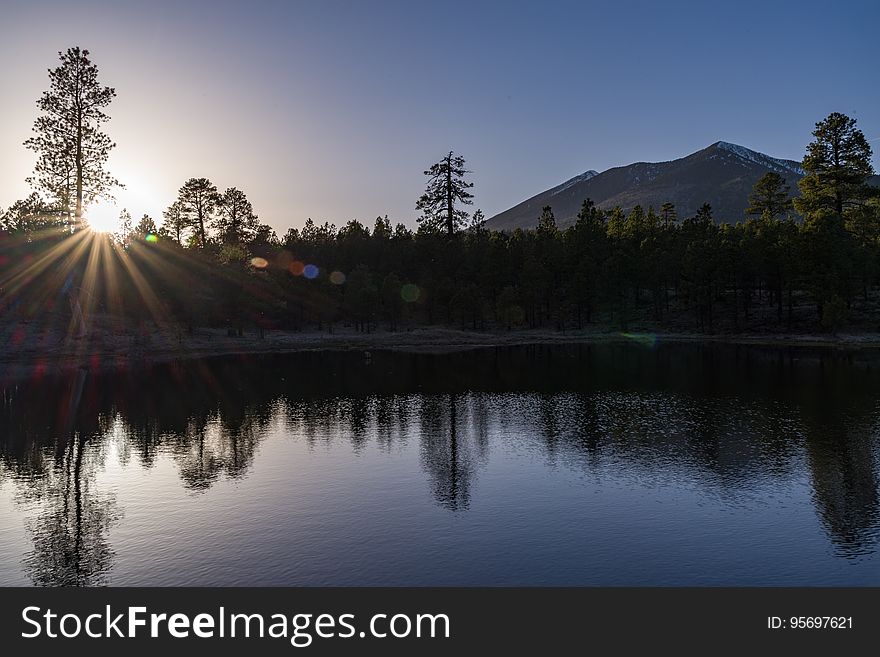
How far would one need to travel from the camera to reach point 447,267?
152 m

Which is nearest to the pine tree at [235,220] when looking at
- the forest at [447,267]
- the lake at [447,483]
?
the forest at [447,267]

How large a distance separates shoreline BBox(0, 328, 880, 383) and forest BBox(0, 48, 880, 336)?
417 cm

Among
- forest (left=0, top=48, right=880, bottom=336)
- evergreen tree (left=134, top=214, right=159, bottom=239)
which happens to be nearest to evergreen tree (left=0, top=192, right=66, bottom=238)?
forest (left=0, top=48, right=880, bottom=336)

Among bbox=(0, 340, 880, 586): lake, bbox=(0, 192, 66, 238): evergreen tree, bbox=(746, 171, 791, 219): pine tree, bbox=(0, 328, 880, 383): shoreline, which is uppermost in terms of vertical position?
bbox=(746, 171, 791, 219): pine tree

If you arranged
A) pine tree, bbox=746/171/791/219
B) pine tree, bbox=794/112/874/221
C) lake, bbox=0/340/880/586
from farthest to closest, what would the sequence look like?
pine tree, bbox=746/171/791/219 < pine tree, bbox=794/112/874/221 < lake, bbox=0/340/880/586

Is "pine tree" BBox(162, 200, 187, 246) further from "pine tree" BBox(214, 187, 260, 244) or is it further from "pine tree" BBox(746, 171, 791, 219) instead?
"pine tree" BBox(746, 171, 791, 219)

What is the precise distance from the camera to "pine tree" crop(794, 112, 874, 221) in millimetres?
117688

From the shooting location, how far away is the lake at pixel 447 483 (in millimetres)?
23641

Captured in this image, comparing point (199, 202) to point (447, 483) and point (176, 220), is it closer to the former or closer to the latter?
point (176, 220)

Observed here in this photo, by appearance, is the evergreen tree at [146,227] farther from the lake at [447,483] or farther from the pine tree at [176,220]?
the lake at [447,483]

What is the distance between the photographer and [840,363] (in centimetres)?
7844

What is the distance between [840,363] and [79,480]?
3262 inches
